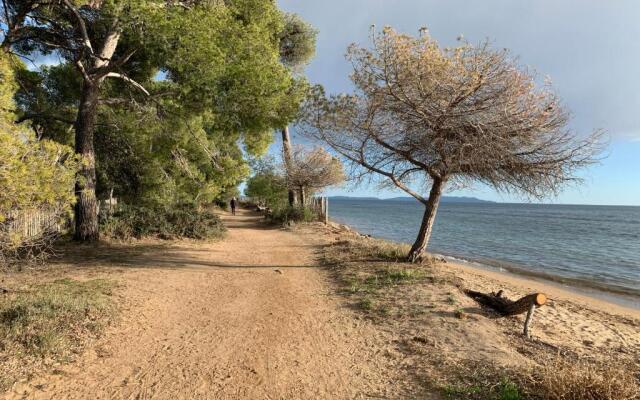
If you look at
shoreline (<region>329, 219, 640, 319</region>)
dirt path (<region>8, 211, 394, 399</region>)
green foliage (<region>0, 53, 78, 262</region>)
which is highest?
green foliage (<region>0, 53, 78, 262</region>)

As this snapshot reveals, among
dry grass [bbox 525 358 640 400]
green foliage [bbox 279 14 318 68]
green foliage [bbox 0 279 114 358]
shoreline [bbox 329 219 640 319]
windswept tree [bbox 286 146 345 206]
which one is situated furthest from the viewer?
windswept tree [bbox 286 146 345 206]

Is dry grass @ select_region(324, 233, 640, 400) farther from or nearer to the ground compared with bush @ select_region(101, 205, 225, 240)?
nearer to the ground

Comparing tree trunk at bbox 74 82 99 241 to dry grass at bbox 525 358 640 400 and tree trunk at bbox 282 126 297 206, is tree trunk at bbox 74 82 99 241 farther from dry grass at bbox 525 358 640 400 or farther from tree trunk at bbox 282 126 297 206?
tree trunk at bbox 282 126 297 206

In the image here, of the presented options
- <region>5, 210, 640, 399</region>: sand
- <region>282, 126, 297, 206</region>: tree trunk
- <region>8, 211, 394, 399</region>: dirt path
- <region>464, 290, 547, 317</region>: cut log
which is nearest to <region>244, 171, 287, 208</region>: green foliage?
<region>282, 126, 297, 206</region>: tree trunk

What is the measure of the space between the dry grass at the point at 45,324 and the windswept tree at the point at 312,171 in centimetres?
1992

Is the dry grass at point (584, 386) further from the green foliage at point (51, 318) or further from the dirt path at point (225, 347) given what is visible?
the green foliage at point (51, 318)

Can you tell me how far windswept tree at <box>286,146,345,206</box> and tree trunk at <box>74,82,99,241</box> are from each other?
1535cm

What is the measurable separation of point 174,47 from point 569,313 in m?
11.1

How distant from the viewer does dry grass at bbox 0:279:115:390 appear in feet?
14.3

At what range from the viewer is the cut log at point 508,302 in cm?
632

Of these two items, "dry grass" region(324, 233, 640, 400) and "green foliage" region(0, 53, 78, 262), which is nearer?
"dry grass" region(324, 233, 640, 400)

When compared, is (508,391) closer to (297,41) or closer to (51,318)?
(51,318)

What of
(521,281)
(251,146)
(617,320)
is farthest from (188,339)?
(521,281)

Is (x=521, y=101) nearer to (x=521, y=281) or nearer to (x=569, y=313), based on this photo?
(x=569, y=313)
